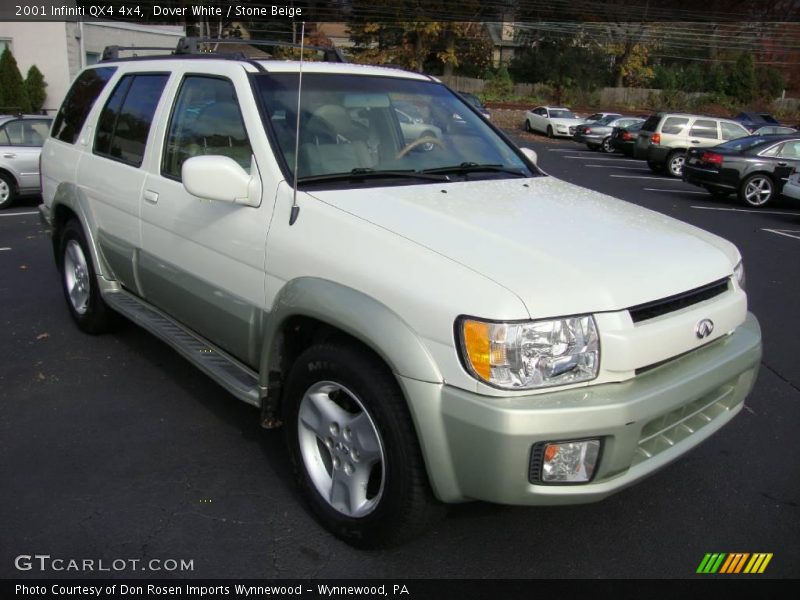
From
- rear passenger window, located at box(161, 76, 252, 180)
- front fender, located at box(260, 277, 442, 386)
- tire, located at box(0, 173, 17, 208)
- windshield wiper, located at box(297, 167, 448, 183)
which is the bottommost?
tire, located at box(0, 173, 17, 208)

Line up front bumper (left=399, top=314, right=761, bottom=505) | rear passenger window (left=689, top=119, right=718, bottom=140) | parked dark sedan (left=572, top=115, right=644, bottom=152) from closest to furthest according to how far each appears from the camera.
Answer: front bumper (left=399, top=314, right=761, bottom=505) → rear passenger window (left=689, top=119, right=718, bottom=140) → parked dark sedan (left=572, top=115, right=644, bottom=152)

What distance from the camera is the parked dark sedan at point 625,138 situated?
23.6 metres

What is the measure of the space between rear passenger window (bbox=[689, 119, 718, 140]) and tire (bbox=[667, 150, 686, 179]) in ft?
2.63

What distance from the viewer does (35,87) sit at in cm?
2244

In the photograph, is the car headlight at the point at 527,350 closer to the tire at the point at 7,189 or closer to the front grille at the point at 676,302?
the front grille at the point at 676,302

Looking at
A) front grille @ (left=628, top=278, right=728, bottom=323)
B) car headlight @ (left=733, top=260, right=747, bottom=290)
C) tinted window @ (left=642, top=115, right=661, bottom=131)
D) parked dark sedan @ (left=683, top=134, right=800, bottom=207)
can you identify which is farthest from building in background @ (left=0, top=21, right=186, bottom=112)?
front grille @ (left=628, top=278, right=728, bottom=323)

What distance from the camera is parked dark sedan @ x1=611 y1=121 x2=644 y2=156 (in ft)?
77.4

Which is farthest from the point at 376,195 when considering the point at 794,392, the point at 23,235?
the point at 23,235

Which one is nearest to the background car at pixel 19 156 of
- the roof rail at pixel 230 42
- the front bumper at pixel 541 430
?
the roof rail at pixel 230 42

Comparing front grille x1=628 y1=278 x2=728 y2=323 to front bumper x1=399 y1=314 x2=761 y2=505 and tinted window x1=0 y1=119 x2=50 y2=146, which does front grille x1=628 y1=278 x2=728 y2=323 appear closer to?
front bumper x1=399 y1=314 x2=761 y2=505

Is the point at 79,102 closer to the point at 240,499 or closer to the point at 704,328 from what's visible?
the point at 240,499

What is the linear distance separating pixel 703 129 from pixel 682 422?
1937 cm

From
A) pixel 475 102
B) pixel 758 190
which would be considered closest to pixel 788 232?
pixel 758 190

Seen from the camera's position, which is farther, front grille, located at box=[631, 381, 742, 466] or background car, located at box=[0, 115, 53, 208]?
background car, located at box=[0, 115, 53, 208]
